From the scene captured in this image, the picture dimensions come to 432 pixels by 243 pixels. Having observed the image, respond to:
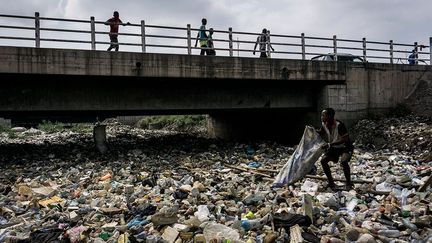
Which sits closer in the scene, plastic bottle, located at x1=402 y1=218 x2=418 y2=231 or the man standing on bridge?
plastic bottle, located at x1=402 y1=218 x2=418 y2=231

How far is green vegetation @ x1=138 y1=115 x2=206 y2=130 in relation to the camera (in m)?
30.5

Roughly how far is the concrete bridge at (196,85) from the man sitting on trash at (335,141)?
24.6 feet

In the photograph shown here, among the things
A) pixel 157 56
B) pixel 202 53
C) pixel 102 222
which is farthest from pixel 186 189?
pixel 202 53

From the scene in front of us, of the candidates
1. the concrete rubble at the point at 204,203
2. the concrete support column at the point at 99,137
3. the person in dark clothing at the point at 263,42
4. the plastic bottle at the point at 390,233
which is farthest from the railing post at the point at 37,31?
the plastic bottle at the point at 390,233

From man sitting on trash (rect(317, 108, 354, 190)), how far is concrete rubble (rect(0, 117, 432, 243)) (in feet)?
1.78

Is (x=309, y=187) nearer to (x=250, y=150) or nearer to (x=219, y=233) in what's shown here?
(x=219, y=233)

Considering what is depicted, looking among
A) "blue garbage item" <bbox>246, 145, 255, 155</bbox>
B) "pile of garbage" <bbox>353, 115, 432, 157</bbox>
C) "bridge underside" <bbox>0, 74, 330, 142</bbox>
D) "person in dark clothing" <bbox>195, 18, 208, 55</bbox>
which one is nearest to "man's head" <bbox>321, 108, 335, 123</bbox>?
"pile of garbage" <bbox>353, 115, 432, 157</bbox>

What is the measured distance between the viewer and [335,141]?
7.52m

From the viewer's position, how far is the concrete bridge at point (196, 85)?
12914 mm

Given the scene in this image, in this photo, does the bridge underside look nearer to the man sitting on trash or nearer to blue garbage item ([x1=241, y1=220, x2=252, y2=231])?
the man sitting on trash

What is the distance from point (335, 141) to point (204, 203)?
2559mm

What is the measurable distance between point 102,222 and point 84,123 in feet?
116

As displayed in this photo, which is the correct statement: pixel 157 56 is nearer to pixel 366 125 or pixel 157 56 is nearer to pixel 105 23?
pixel 105 23

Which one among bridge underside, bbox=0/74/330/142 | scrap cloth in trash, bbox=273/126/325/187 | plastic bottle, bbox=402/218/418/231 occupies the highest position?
bridge underside, bbox=0/74/330/142
